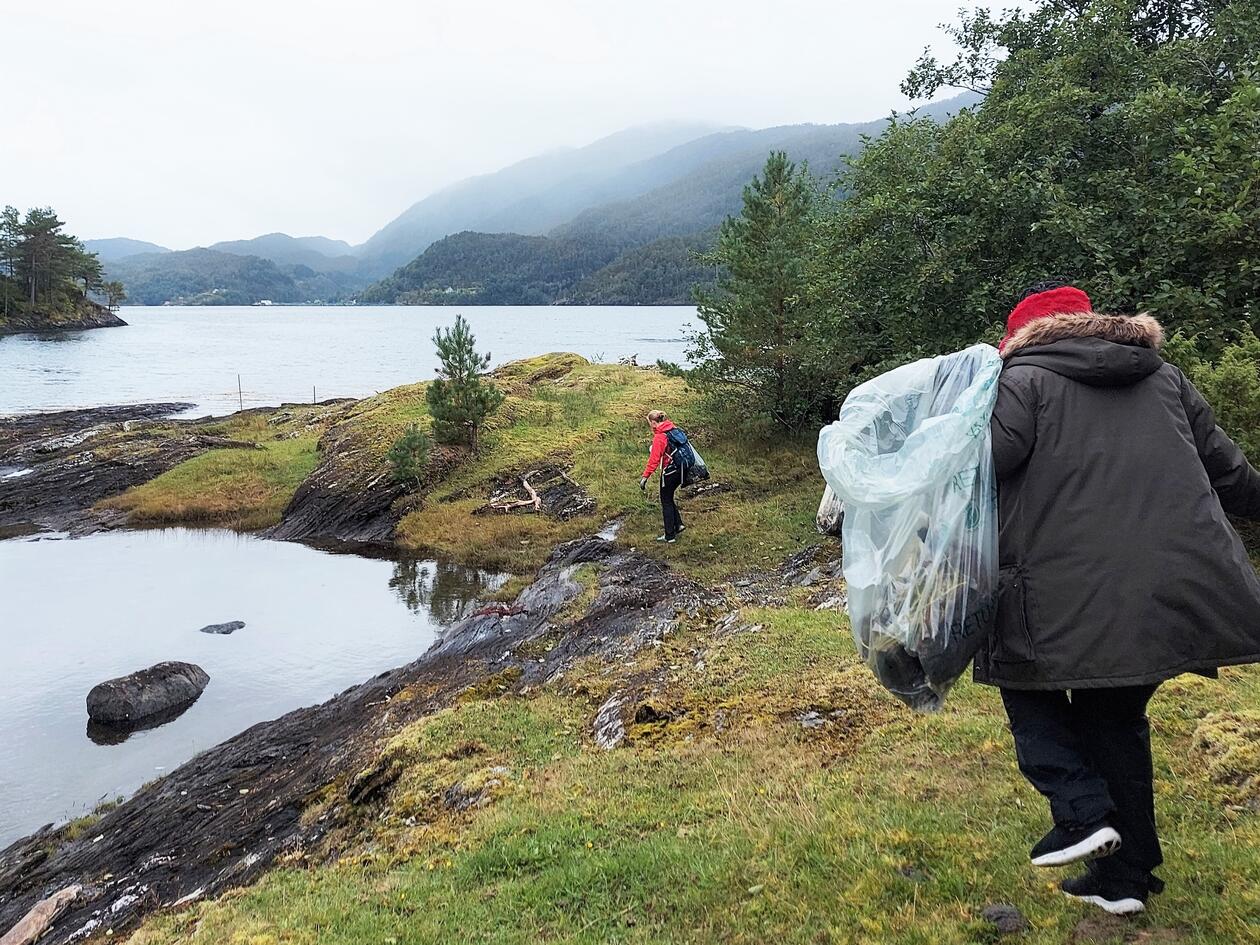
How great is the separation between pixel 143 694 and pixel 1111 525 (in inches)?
610

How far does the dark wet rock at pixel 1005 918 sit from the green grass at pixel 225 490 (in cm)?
2751

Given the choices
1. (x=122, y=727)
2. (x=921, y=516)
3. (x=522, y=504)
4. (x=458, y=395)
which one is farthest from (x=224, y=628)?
(x=921, y=516)

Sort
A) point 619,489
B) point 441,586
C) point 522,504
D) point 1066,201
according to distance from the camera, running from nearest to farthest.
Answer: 1. point 1066,201
2. point 441,586
3. point 619,489
4. point 522,504

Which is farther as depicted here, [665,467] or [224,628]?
[224,628]

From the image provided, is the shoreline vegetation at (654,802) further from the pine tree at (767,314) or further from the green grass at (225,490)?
the green grass at (225,490)

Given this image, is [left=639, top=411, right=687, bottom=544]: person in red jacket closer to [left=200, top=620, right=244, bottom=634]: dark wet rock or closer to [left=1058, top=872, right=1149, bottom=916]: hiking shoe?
[left=200, top=620, right=244, bottom=634]: dark wet rock

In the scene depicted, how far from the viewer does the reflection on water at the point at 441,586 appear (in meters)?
19.2

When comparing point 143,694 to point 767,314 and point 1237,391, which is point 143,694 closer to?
point 767,314

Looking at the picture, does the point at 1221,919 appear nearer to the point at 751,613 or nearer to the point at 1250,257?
the point at 751,613

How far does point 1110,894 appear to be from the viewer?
4.16m

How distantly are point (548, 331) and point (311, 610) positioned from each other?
131226 millimetres

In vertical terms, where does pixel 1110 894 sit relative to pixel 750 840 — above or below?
above

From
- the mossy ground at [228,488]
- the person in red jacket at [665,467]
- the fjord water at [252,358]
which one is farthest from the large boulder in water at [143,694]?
the fjord water at [252,358]

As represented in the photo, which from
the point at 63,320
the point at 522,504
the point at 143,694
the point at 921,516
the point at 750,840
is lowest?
the point at 143,694
